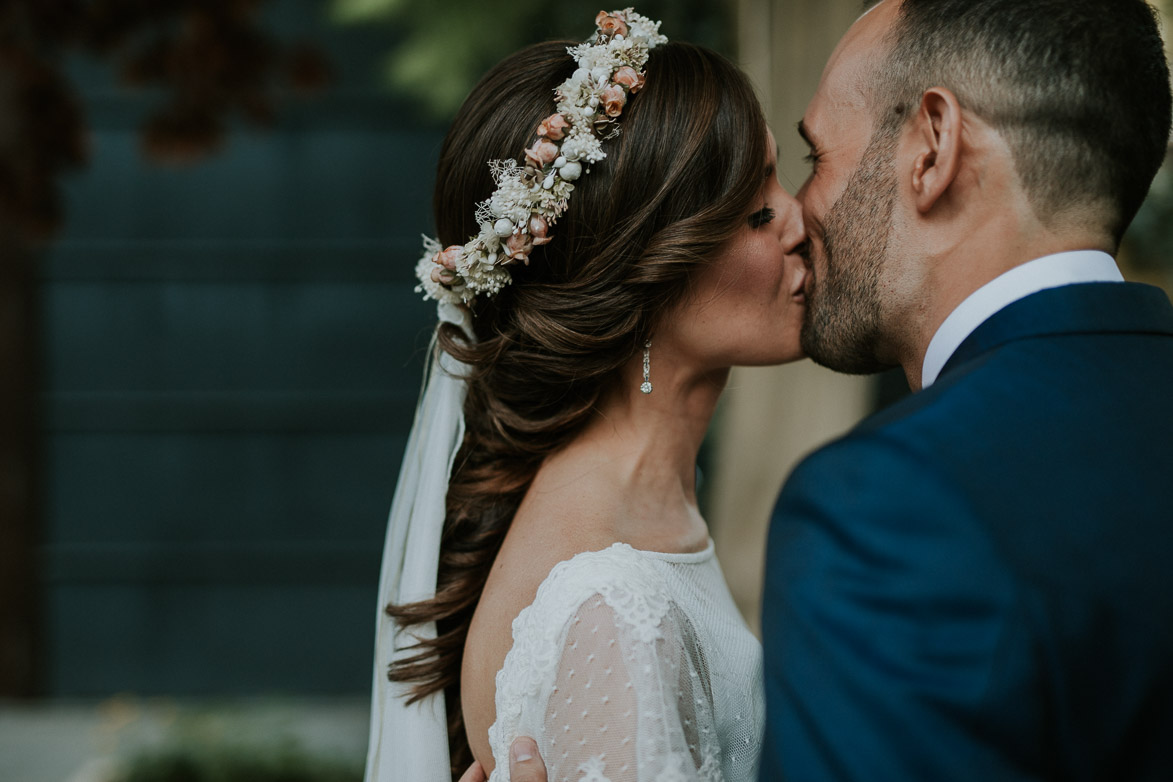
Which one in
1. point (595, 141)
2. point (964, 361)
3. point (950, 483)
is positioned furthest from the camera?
point (595, 141)

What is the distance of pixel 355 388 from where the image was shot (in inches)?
220

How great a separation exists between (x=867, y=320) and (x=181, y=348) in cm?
470

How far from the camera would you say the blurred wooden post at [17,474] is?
17.9 feet

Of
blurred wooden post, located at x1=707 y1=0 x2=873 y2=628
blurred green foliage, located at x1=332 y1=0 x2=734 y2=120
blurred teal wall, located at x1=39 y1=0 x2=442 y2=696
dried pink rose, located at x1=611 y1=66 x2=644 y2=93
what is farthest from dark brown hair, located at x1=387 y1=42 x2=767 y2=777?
blurred teal wall, located at x1=39 y1=0 x2=442 y2=696

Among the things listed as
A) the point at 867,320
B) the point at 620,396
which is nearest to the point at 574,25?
the point at 620,396

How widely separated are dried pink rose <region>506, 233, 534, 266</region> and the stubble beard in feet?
1.94

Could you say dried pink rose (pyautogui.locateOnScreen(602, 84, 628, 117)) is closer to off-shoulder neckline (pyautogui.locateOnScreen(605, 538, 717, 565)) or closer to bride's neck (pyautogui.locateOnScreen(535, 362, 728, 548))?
bride's neck (pyautogui.locateOnScreen(535, 362, 728, 548))

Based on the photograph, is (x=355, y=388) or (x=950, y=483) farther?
(x=355, y=388)

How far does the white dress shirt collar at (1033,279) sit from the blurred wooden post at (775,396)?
183 cm

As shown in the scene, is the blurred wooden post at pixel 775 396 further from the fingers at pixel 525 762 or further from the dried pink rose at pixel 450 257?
the fingers at pixel 525 762

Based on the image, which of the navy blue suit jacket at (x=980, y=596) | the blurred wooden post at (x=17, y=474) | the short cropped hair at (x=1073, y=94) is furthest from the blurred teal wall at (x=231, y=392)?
the navy blue suit jacket at (x=980, y=596)

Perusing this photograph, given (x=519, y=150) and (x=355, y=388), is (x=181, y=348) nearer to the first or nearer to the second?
(x=355, y=388)

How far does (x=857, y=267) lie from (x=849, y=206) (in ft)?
0.39

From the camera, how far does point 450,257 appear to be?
2.08 metres
